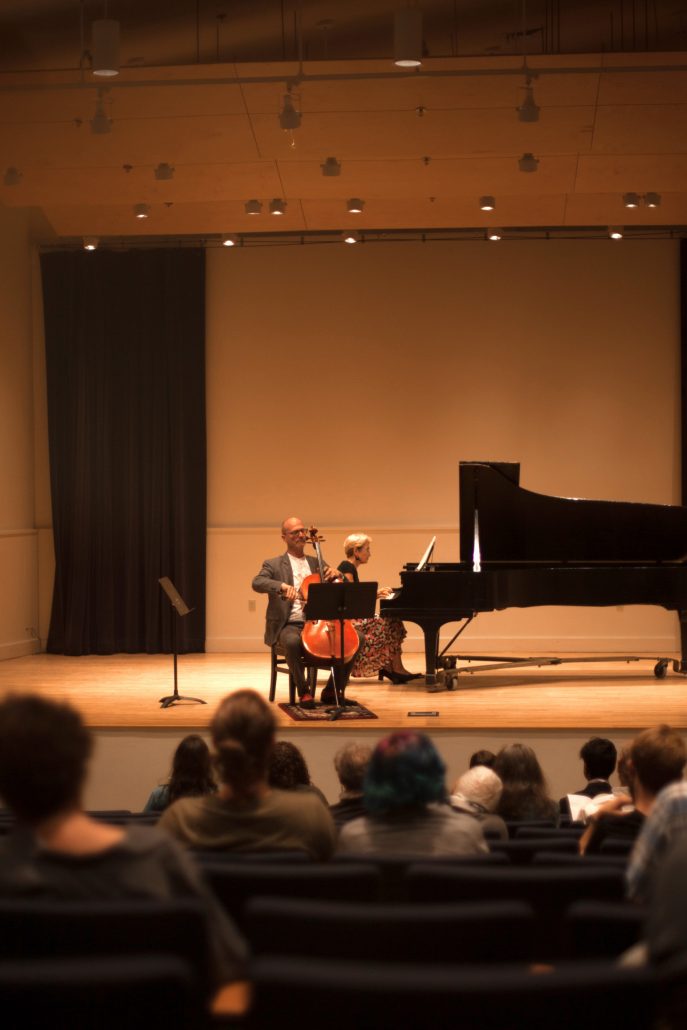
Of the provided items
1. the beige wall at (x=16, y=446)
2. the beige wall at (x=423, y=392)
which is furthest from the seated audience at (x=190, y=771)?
the beige wall at (x=16, y=446)

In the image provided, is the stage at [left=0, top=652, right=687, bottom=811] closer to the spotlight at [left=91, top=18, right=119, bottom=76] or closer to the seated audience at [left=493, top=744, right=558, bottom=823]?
the seated audience at [left=493, top=744, right=558, bottom=823]

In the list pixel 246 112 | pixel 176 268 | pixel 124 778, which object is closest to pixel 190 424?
pixel 176 268

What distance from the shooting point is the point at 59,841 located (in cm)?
183

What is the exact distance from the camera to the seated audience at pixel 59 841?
1.82m

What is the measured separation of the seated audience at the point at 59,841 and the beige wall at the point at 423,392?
8.83 metres

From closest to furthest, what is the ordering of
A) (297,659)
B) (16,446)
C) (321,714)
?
(321,714) < (297,659) < (16,446)

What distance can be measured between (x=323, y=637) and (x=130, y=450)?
4.19 m

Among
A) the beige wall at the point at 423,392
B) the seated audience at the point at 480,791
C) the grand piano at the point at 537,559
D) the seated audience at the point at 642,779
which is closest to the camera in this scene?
the seated audience at the point at 642,779

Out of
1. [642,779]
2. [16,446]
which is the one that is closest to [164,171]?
[16,446]

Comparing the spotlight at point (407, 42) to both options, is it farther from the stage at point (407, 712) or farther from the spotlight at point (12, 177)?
the stage at point (407, 712)

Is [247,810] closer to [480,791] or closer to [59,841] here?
[59,841]

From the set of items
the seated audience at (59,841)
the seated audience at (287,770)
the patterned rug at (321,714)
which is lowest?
the patterned rug at (321,714)

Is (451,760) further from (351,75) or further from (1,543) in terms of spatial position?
(1,543)

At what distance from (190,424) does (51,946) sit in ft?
30.5
